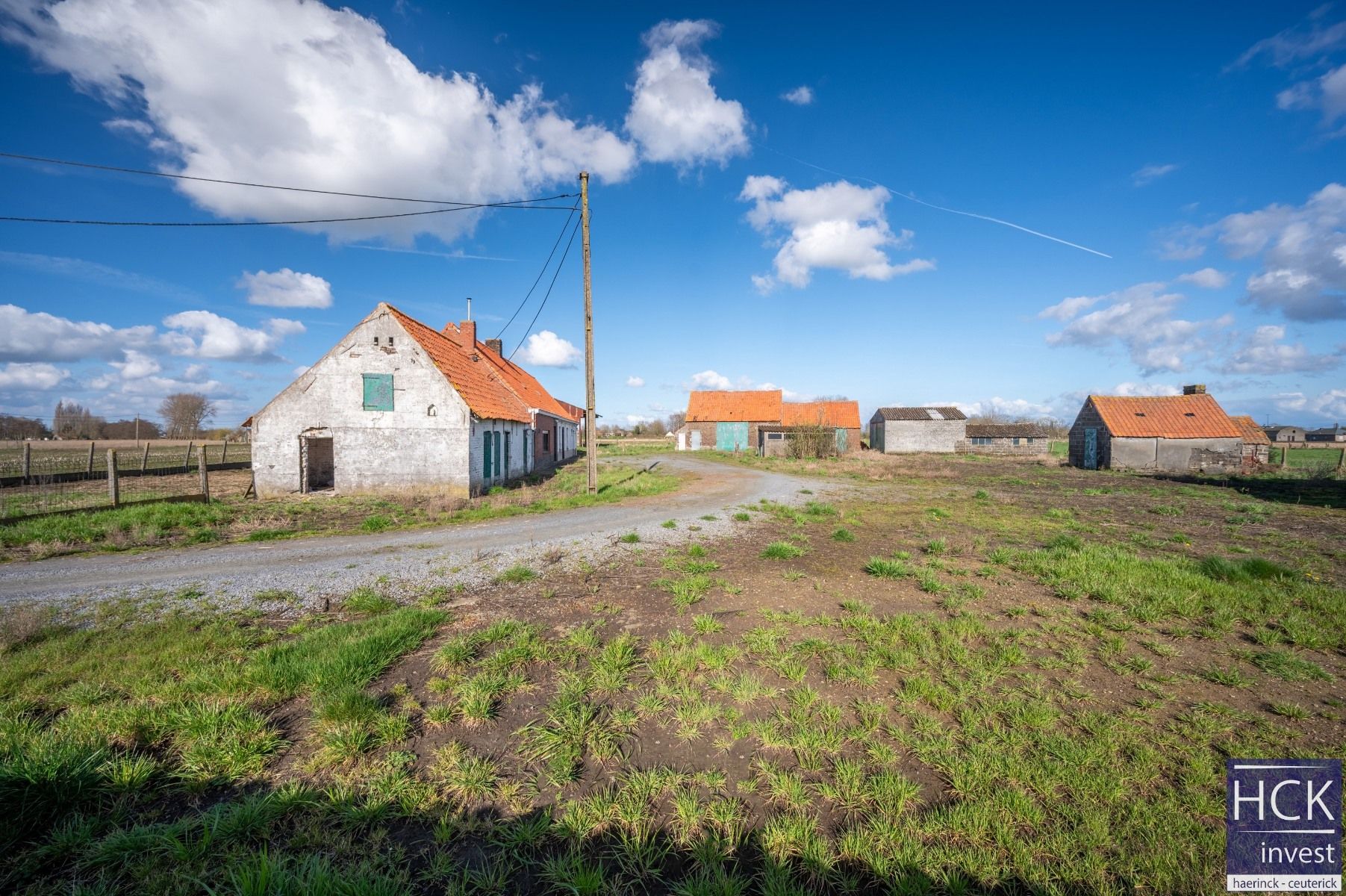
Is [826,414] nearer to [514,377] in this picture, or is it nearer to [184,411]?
[514,377]

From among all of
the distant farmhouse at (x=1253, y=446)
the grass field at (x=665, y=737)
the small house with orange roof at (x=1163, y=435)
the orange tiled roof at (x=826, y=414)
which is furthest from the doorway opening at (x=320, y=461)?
the distant farmhouse at (x=1253, y=446)

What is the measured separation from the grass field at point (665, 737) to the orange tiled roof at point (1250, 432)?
38745 millimetres

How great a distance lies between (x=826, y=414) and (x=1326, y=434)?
87203 mm

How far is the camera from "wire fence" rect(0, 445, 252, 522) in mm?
11344

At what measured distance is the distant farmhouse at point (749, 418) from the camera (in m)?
47.8

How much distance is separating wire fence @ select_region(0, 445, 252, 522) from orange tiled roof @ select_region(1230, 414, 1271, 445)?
52.7 m

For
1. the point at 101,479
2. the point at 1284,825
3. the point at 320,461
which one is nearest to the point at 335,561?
the point at 1284,825

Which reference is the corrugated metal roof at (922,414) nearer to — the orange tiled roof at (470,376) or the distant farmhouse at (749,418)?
the distant farmhouse at (749,418)

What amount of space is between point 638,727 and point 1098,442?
139ft

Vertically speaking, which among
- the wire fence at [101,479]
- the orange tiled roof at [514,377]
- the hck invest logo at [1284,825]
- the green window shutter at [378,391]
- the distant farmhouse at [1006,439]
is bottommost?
the hck invest logo at [1284,825]

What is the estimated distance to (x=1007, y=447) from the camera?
4981 centimetres

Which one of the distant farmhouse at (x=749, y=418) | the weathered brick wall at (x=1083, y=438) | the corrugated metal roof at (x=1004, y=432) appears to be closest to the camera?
the weathered brick wall at (x=1083, y=438)

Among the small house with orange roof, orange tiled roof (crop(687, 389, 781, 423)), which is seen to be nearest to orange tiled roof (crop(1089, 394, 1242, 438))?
the small house with orange roof

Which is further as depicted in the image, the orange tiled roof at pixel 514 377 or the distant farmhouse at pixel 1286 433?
the distant farmhouse at pixel 1286 433
